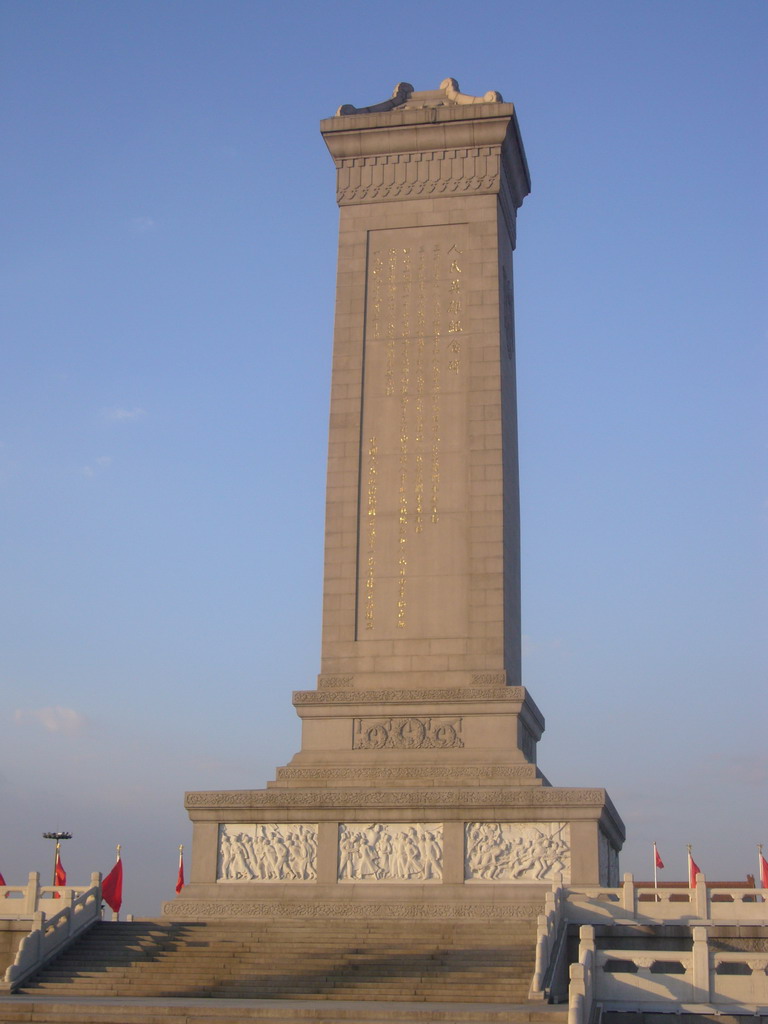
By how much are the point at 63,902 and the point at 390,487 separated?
660 centimetres

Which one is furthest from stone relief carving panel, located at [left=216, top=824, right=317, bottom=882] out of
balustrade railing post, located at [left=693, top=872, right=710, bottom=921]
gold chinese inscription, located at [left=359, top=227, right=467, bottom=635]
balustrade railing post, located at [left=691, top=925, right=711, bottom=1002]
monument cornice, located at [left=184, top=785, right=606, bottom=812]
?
balustrade railing post, located at [left=691, top=925, right=711, bottom=1002]

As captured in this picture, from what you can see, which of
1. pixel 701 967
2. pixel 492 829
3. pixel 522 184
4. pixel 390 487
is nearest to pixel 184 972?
pixel 492 829

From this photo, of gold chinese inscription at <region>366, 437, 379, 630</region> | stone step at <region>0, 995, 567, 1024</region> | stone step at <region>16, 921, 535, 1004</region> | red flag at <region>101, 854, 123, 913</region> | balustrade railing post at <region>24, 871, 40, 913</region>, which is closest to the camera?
stone step at <region>0, 995, 567, 1024</region>

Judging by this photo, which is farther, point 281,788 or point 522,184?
point 522,184

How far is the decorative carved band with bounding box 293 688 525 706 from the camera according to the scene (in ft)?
52.0

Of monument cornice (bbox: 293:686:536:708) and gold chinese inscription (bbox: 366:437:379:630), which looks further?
gold chinese inscription (bbox: 366:437:379:630)

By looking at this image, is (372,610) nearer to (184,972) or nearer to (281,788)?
(281,788)

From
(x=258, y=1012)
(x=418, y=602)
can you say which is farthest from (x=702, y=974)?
(x=418, y=602)

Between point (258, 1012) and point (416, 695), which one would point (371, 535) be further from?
point (258, 1012)

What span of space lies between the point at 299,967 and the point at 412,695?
14.5 ft

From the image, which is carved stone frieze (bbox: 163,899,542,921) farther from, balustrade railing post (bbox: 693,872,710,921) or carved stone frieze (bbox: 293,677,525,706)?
carved stone frieze (bbox: 293,677,525,706)

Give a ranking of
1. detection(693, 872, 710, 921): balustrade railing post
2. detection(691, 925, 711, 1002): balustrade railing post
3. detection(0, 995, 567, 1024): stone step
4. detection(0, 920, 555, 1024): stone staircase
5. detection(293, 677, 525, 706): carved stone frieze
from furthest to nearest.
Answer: detection(293, 677, 525, 706): carved stone frieze → detection(693, 872, 710, 921): balustrade railing post → detection(0, 920, 555, 1024): stone staircase → detection(691, 925, 711, 1002): balustrade railing post → detection(0, 995, 567, 1024): stone step

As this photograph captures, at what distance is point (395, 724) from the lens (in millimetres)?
16062

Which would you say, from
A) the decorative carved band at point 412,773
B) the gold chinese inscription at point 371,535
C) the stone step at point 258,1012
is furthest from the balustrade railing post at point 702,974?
the gold chinese inscription at point 371,535
